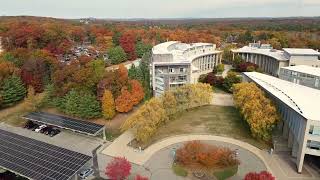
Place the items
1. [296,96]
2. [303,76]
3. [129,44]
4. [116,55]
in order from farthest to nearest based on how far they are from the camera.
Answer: [129,44] < [116,55] < [303,76] < [296,96]

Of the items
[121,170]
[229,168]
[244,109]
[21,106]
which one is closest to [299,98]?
[244,109]

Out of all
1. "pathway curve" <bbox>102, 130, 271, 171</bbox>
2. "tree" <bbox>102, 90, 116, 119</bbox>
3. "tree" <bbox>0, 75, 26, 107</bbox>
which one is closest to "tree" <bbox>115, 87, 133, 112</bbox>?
"tree" <bbox>102, 90, 116, 119</bbox>

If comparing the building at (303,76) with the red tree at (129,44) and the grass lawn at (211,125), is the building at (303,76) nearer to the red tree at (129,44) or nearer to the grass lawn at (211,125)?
the grass lawn at (211,125)

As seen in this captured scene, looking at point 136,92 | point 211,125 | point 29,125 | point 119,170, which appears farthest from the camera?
point 136,92

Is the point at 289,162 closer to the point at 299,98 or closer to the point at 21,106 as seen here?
→ the point at 299,98

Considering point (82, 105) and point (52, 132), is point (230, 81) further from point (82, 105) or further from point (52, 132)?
point (52, 132)

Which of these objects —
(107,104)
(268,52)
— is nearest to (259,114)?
(107,104)
